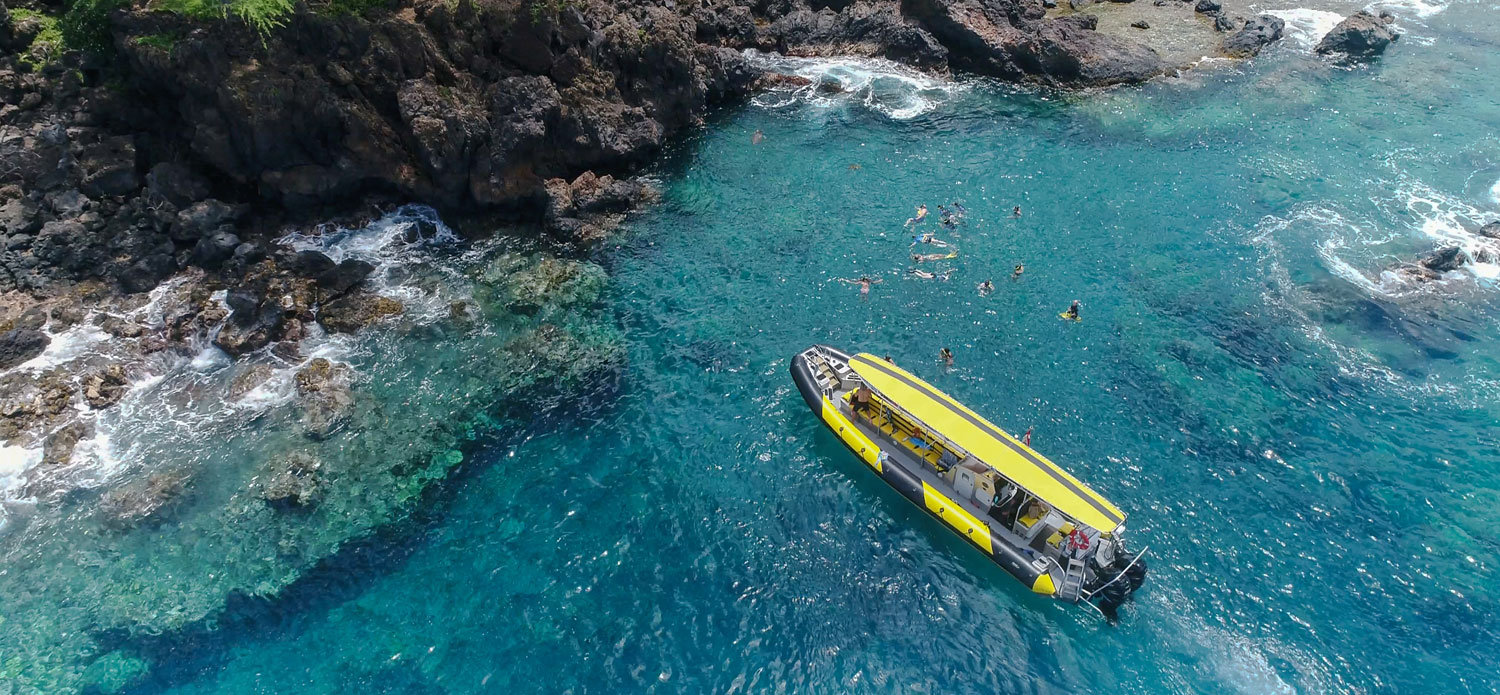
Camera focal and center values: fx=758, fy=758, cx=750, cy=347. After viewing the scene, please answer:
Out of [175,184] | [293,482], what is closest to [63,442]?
[293,482]

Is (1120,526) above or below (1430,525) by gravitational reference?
above

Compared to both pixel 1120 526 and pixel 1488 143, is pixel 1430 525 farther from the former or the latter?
pixel 1488 143

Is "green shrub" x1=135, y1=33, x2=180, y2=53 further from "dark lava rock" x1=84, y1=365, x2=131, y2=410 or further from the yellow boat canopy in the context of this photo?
the yellow boat canopy

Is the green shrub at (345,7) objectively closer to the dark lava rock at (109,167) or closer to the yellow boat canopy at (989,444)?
the dark lava rock at (109,167)

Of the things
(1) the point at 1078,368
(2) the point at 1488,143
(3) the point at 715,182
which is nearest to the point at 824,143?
(3) the point at 715,182

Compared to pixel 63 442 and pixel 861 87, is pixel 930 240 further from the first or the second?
pixel 63 442

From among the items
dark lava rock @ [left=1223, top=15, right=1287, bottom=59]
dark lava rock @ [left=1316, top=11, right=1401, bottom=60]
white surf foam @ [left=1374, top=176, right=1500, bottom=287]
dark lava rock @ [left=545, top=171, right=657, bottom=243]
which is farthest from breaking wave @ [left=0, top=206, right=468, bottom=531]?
dark lava rock @ [left=1316, top=11, right=1401, bottom=60]
